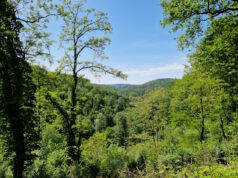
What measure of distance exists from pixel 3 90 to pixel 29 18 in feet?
11.0

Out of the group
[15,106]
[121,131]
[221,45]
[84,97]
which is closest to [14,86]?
[15,106]

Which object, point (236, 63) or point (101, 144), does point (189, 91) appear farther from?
point (101, 144)

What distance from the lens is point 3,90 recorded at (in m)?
5.75

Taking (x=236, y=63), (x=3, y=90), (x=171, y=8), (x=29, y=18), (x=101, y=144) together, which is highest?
(x=171, y=8)

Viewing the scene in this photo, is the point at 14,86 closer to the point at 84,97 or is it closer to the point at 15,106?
the point at 15,106

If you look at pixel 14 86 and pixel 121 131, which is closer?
pixel 14 86

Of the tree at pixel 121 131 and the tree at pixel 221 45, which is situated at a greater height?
the tree at pixel 221 45

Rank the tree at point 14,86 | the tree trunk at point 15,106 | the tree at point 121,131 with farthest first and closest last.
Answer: the tree at point 121,131 < the tree trunk at point 15,106 < the tree at point 14,86

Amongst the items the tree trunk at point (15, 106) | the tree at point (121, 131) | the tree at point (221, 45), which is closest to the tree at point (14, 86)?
the tree trunk at point (15, 106)

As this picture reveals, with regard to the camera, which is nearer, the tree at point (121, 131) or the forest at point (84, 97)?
the forest at point (84, 97)

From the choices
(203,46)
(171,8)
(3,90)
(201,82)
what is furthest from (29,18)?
(201,82)

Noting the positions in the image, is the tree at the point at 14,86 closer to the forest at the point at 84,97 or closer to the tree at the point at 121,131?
the forest at the point at 84,97

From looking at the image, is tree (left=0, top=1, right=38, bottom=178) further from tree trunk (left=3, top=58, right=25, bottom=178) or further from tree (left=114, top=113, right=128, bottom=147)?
tree (left=114, top=113, right=128, bottom=147)

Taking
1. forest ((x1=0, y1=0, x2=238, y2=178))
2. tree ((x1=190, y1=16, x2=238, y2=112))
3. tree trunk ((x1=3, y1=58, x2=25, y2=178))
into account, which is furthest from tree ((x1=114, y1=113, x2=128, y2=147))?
tree trunk ((x1=3, y1=58, x2=25, y2=178))
